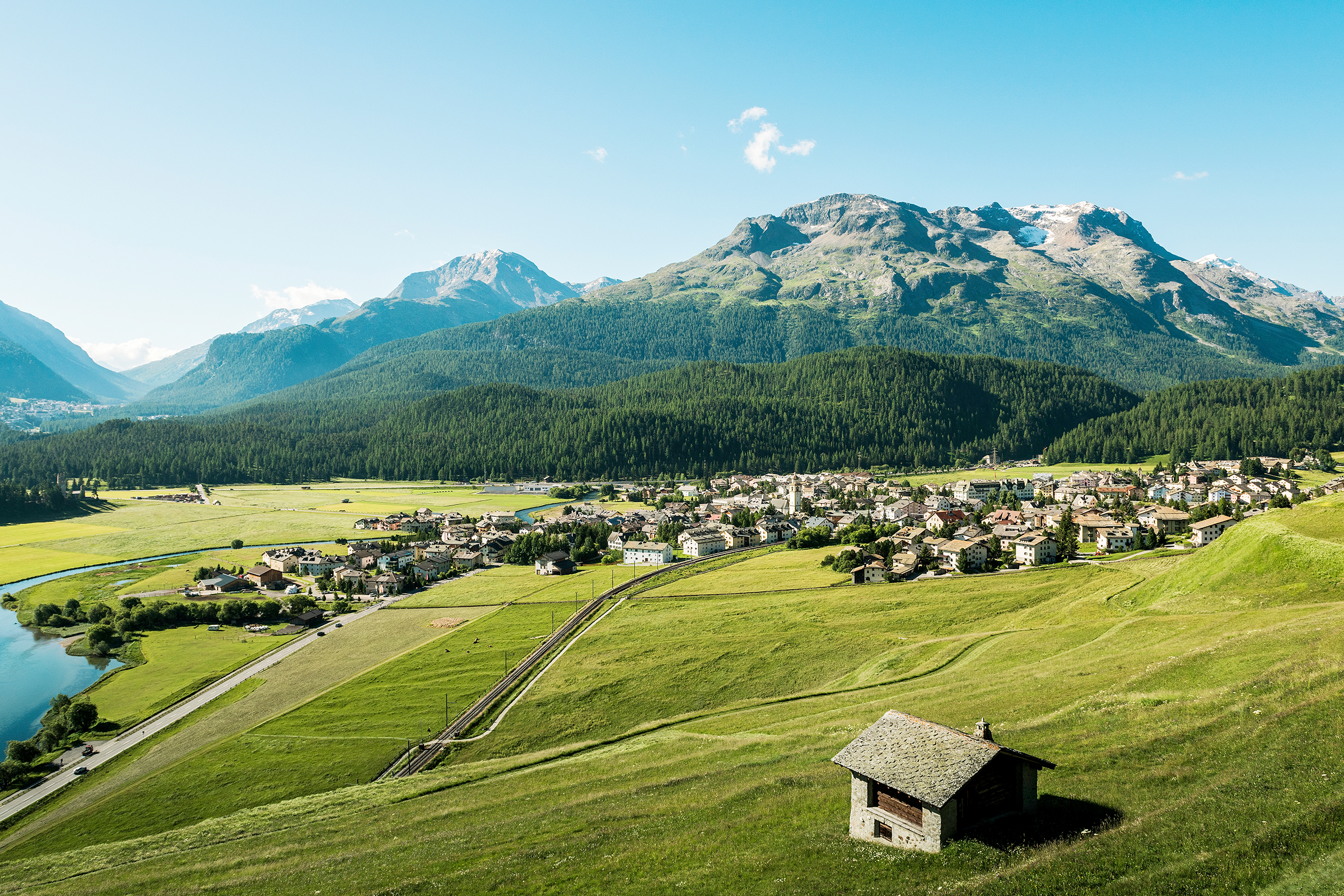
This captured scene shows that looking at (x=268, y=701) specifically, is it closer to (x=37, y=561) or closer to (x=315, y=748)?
(x=315, y=748)

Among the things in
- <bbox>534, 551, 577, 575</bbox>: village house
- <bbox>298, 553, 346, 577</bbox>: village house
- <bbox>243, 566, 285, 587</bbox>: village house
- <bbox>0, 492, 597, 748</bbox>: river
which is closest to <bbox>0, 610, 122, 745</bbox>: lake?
<bbox>0, 492, 597, 748</bbox>: river

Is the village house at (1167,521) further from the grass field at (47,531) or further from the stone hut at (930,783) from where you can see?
the grass field at (47,531)

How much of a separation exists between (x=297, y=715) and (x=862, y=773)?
51.9m

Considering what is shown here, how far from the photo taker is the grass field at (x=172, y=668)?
6356 cm

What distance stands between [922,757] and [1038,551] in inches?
3167

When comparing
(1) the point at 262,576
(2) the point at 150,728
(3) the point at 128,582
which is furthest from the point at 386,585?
(2) the point at 150,728

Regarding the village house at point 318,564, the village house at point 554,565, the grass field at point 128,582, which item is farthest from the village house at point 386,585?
the village house at point 554,565

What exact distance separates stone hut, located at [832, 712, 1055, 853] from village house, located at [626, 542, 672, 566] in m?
93.4

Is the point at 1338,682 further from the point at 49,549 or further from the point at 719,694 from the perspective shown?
the point at 49,549

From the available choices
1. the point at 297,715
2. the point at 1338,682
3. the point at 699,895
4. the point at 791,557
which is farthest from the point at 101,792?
the point at 791,557

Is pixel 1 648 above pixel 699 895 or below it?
below

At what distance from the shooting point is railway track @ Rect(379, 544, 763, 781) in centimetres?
4800

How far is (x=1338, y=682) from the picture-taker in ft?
91.9

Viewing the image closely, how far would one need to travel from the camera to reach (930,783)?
71.2 ft
